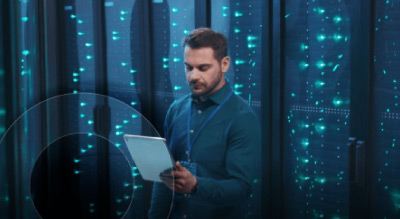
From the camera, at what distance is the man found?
8.30ft

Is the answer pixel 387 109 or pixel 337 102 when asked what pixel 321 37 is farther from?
pixel 387 109

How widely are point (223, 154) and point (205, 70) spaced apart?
432 mm

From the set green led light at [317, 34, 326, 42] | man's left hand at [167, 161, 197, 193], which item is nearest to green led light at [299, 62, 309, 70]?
green led light at [317, 34, 326, 42]

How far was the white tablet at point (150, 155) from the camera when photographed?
1.99 metres

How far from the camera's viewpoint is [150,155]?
200 centimetres

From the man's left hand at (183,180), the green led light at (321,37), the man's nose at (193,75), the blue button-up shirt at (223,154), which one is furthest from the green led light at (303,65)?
the man's left hand at (183,180)

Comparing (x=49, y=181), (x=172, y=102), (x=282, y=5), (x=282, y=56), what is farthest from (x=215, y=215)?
(x=49, y=181)

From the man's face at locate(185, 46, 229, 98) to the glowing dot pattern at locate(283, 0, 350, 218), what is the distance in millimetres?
348

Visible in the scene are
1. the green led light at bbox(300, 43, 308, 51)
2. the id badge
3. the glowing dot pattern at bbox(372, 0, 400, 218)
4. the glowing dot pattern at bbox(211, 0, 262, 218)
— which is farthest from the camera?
the id badge

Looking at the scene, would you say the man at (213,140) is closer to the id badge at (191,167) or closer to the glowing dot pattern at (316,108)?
the id badge at (191,167)
